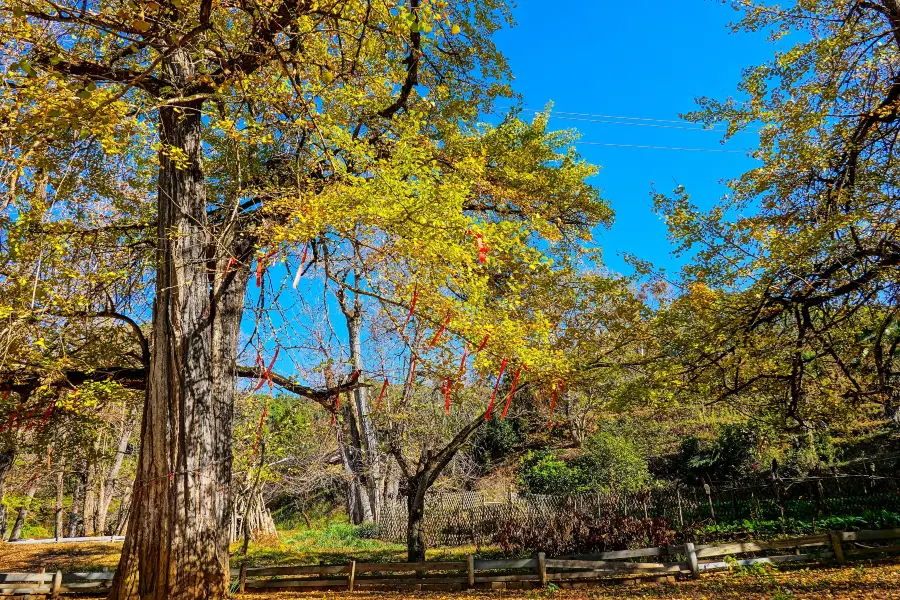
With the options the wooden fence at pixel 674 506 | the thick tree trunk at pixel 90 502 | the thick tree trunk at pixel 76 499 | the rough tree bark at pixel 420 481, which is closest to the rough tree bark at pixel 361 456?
the wooden fence at pixel 674 506

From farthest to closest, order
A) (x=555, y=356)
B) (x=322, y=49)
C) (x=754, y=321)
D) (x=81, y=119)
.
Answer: (x=754, y=321), (x=555, y=356), (x=322, y=49), (x=81, y=119)

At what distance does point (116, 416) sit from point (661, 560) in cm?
1573

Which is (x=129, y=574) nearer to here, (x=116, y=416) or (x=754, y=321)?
(x=754, y=321)

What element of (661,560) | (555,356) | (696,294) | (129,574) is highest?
(696,294)

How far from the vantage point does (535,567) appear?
9359 millimetres

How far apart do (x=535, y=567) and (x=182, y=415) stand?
6846 millimetres

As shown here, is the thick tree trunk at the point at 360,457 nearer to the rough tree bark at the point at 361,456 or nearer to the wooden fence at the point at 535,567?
the rough tree bark at the point at 361,456

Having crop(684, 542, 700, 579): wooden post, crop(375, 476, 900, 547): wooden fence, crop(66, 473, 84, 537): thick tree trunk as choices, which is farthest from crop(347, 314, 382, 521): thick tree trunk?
crop(66, 473, 84, 537): thick tree trunk

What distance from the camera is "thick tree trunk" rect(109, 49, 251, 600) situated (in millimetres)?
5137

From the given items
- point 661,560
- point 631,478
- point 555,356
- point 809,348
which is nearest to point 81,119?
point 555,356

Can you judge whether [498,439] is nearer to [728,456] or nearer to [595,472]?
[595,472]

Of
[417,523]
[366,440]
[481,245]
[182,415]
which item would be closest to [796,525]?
[417,523]

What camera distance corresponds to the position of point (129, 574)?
5.44 m

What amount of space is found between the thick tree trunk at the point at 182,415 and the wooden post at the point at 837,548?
384 inches
